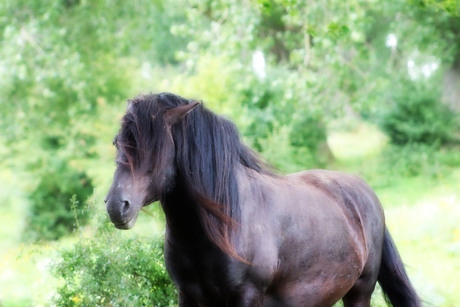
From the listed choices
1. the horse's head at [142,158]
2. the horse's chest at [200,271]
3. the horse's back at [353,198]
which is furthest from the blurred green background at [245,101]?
the horse's head at [142,158]

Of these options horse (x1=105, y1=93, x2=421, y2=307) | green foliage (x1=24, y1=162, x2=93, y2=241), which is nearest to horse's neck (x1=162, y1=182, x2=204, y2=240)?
horse (x1=105, y1=93, x2=421, y2=307)

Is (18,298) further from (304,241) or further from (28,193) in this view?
(28,193)

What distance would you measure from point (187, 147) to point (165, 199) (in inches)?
12.2

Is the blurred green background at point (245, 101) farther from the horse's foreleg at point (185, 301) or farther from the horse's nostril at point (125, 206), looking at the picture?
the horse's nostril at point (125, 206)

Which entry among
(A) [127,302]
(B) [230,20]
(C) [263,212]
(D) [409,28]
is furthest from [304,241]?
(D) [409,28]

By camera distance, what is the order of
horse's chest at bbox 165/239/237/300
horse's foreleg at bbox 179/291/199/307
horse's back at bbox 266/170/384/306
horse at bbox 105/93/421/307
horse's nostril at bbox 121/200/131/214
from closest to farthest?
horse's nostril at bbox 121/200/131/214 < horse at bbox 105/93/421/307 < horse's chest at bbox 165/239/237/300 < horse's foreleg at bbox 179/291/199/307 < horse's back at bbox 266/170/384/306

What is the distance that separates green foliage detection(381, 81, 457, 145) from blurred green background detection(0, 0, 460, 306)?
42 mm

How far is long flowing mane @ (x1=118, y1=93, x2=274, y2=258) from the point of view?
2498mm

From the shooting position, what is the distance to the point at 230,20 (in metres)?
9.03

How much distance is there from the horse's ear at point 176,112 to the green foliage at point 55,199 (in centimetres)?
1153

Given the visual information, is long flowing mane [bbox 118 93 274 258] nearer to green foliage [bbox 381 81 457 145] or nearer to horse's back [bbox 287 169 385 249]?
horse's back [bbox 287 169 385 249]

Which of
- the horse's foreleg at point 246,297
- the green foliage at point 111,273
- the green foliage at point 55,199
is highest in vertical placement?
the horse's foreleg at point 246,297

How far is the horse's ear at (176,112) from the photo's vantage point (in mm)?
2543

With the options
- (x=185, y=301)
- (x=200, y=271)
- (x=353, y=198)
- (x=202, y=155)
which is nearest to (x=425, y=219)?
(x=353, y=198)
